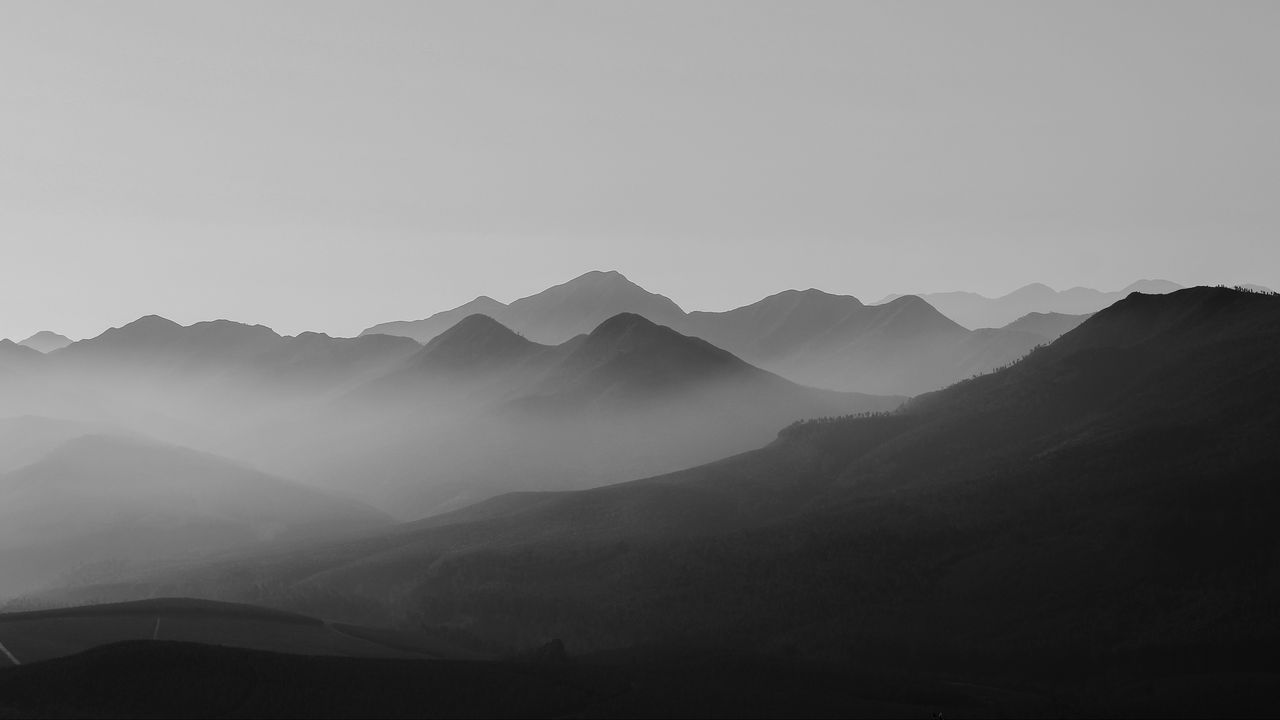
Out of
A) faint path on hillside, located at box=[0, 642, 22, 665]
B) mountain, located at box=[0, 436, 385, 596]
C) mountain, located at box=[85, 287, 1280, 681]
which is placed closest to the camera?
faint path on hillside, located at box=[0, 642, 22, 665]

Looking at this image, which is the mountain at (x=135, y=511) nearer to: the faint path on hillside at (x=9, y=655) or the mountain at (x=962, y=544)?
the mountain at (x=962, y=544)

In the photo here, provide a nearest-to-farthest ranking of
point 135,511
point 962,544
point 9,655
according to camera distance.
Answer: point 9,655 → point 962,544 → point 135,511

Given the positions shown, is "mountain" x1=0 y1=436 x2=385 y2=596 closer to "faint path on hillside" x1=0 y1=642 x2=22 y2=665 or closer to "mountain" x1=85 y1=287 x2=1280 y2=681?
"mountain" x1=85 y1=287 x2=1280 y2=681

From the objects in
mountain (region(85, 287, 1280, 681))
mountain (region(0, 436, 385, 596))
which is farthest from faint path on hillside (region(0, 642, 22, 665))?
mountain (region(0, 436, 385, 596))

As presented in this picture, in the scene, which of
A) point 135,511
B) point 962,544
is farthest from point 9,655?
point 135,511

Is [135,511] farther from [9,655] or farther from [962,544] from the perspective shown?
[962,544]

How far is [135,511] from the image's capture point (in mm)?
142750

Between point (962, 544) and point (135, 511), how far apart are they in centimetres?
10044

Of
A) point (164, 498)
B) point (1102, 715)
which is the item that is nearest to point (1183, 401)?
point (1102, 715)

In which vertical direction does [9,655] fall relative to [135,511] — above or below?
below

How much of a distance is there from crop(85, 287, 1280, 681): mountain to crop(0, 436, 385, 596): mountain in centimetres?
2541

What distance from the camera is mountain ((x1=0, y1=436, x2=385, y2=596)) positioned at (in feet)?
424

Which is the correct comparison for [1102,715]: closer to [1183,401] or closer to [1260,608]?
[1260,608]

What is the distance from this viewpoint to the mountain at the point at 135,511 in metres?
129
